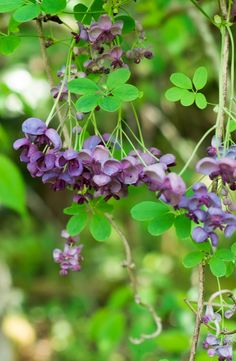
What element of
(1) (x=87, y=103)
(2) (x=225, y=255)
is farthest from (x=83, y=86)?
(2) (x=225, y=255)

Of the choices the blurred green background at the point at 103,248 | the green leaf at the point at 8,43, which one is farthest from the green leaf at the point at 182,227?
the blurred green background at the point at 103,248

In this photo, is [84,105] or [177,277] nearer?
[84,105]

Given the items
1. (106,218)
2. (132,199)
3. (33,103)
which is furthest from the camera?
(33,103)

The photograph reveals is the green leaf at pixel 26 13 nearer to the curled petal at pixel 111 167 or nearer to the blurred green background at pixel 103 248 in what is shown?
the curled petal at pixel 111 167

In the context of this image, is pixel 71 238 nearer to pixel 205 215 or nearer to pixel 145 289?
pixel 205 215

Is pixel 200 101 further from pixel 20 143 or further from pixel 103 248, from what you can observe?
→ pixel 103 248

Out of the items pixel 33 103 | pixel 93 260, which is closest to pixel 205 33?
pixel 33 103

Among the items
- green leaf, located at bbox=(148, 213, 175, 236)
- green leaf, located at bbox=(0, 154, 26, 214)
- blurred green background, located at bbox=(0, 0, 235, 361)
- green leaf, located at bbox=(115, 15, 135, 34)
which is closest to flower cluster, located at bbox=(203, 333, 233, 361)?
green leaf, located at bbox=(148, 213, 175, 236)

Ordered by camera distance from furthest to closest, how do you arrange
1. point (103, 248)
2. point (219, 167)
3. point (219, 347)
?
1. point (103, 248)
2. point (219, 347)
3. point (219, 167)
